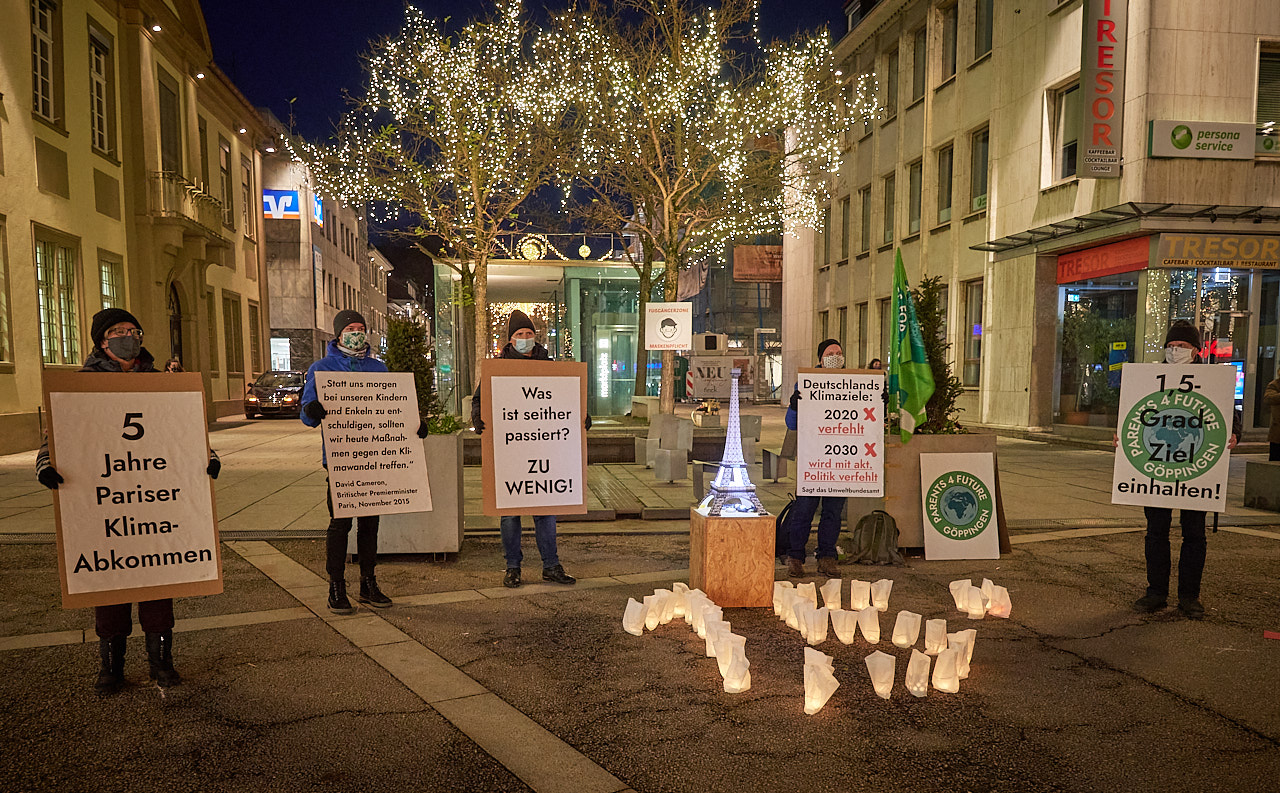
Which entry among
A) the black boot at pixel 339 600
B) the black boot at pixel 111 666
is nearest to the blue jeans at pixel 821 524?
the black boot at pixel 339 600

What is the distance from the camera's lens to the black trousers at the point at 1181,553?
539cm

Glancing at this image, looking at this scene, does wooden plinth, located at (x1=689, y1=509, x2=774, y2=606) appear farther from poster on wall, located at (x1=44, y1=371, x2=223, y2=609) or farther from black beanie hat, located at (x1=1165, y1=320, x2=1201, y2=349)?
black beanie hat, located at (x1=1165, y1=320, x2=1201, y2=349)

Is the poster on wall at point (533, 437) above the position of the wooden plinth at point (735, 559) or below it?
above

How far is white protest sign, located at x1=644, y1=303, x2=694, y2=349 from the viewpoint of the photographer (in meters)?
14.2

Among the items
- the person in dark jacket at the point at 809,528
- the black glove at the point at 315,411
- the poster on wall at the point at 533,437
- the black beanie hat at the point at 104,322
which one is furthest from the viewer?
the person in dark jacket at the point at 809,528

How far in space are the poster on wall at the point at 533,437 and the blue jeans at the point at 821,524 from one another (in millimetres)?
1753

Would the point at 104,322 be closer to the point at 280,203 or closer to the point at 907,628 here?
the point at 907,628

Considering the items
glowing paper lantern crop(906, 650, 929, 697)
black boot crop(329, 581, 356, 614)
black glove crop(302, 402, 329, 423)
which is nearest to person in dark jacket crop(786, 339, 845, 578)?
glowing paper lantern crop(906, 650, 929, 697)

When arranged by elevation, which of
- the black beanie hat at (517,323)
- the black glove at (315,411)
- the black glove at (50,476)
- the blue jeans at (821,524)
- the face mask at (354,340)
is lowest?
the blue jeans at (821,524)

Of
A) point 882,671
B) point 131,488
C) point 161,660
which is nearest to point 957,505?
point 882,671

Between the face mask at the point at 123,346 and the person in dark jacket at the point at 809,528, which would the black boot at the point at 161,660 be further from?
the person in dark jacket at the point at 809,528

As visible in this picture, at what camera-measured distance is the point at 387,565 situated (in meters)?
6.81

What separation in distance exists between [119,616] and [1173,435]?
661 cm

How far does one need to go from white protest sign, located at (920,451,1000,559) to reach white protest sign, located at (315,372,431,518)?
4.18 m
